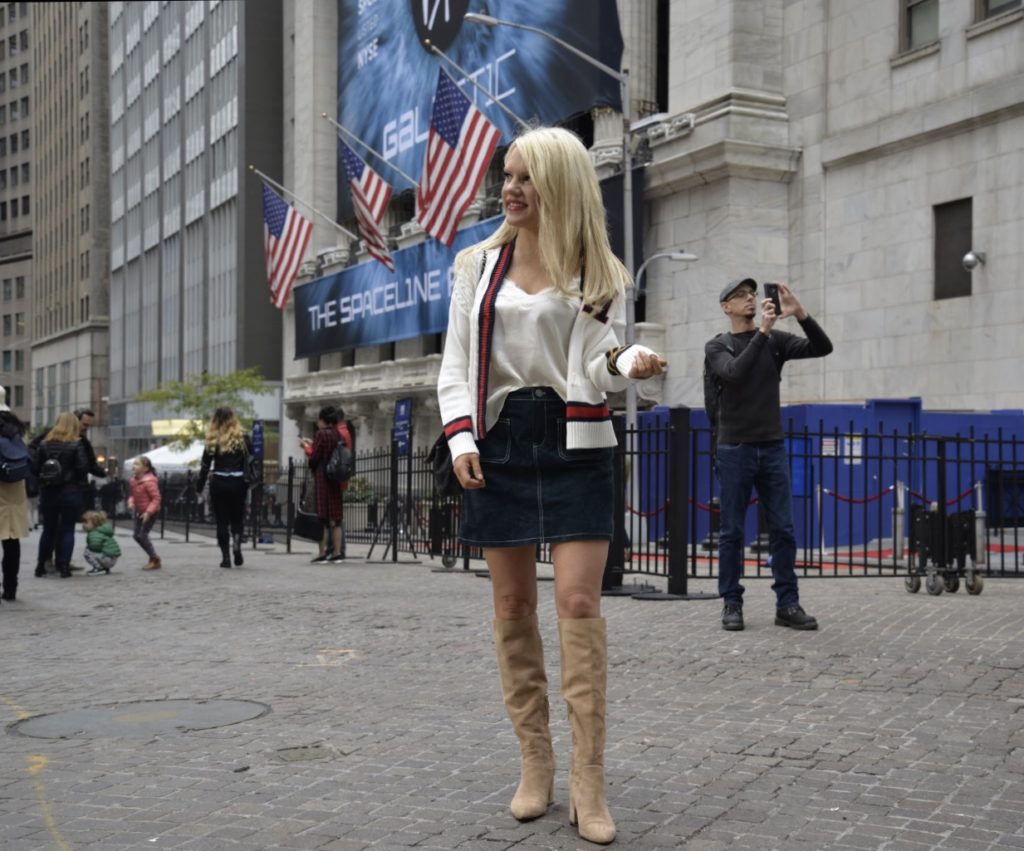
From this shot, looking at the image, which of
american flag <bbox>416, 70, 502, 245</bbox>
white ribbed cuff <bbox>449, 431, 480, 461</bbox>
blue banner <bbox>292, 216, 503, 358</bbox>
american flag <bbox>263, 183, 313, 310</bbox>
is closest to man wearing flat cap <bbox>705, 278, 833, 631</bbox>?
white ribbed cuff <bbox>449, 431, 480, 461</bbox>

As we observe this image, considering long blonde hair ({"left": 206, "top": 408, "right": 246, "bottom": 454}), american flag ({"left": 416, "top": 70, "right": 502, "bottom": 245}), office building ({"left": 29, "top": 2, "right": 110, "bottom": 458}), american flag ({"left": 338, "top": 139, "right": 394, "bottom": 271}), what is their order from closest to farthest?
long blonde hair ({"left": 206, "top": 408, "right": 246, "bottom": 454})
american flag ({"left": 416, "top": 70, "right": 502, "bottom": 245})
american flag ({"left": 338, "top": 139, "right": 394, "bottom": 271})
office building ({"left": 29, "top": 2, "right": 110, "bottom": 458})

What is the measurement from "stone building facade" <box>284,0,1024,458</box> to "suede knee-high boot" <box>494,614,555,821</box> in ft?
65.2

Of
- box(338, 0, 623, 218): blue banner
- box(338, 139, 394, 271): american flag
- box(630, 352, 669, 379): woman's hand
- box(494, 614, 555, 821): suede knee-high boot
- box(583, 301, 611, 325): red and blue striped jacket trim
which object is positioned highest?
box(338, 0, 623, 218): blue banner

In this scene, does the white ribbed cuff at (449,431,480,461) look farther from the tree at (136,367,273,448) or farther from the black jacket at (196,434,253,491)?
the tree at (136,367,273,448)

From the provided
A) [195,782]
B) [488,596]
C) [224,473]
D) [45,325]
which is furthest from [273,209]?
[45,325]

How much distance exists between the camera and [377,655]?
7512 mm

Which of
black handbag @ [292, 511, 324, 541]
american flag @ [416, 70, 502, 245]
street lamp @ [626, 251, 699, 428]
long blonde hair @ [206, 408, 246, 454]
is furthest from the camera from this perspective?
street lamp @ [626, 251, 699, 428]

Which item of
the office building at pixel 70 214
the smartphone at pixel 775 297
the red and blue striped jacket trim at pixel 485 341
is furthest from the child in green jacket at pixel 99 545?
the office building at pixel 70 214

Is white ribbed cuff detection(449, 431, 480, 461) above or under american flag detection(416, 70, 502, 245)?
under

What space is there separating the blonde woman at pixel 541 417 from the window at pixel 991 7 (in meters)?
21.6

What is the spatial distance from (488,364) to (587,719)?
1.17 meters

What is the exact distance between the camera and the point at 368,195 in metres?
30.5

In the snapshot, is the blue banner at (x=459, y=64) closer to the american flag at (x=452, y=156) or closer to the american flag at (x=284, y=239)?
the american flag at (x=452, y=156)

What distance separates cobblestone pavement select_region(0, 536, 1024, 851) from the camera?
4012 mm
